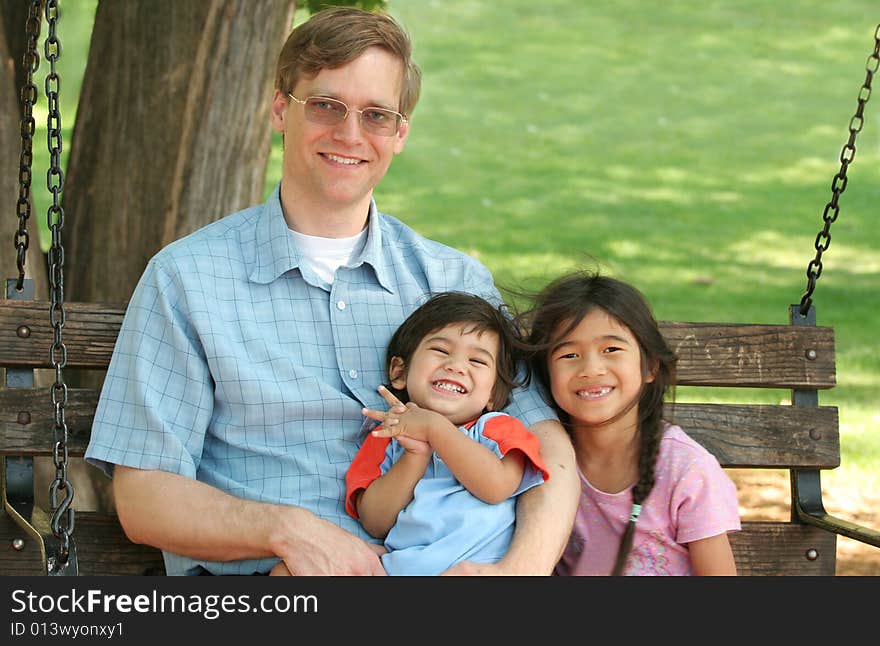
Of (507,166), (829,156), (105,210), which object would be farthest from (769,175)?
(105,210)

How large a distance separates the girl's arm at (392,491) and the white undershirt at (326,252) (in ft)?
1.85

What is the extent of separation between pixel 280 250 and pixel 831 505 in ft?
12.9

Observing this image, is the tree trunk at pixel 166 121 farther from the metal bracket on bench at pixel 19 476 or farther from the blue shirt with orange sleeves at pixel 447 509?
the blue shirt with orange sleeves at pixel 447 509

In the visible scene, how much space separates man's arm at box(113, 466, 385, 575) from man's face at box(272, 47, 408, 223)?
0.83 m

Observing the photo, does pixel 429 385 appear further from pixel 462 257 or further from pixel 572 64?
pixel 572 64

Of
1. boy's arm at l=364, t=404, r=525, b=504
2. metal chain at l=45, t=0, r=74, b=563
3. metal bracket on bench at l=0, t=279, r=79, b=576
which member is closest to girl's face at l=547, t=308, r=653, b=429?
boy's arm at l=364, t=404, r=525, b=504

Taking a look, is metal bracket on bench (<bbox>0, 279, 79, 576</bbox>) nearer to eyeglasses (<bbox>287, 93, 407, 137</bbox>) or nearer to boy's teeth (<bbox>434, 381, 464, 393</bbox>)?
eyeglasses (<bbox>287, 93, 407, 137</bbox>)

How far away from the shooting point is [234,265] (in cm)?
307

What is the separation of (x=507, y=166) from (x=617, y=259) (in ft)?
9.20

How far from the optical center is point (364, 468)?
2979 mm

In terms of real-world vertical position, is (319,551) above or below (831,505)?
Result: below

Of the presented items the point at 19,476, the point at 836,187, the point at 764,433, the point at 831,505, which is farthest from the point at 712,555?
the point at 831,505

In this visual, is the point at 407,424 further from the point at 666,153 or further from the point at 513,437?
the point at 666,153

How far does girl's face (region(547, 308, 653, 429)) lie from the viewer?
3100 mm
